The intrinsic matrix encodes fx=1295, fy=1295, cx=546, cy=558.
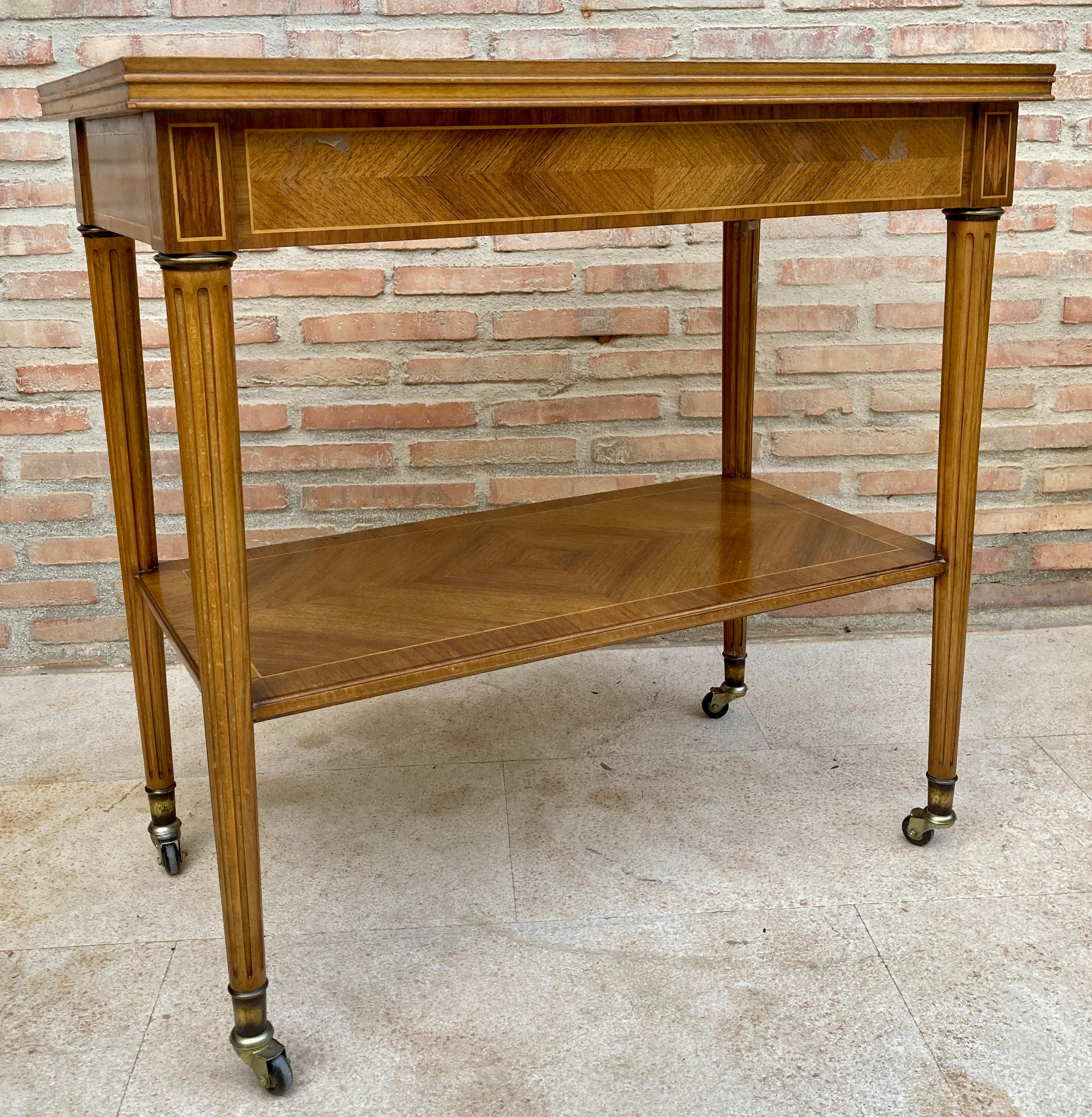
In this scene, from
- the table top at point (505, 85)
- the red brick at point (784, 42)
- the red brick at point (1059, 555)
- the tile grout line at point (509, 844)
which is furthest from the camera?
the red brick at point (1059, 555)

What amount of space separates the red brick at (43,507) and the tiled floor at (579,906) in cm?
32

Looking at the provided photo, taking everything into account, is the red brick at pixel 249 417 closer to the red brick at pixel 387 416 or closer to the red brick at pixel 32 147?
the red brick at pixel 387 416

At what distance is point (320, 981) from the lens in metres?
1.57

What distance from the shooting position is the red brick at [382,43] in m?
2.22

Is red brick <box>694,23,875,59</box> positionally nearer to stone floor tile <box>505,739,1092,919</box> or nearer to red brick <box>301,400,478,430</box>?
red brick <box>301,400,478,430</box>

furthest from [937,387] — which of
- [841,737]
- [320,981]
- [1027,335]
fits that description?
[320,981]

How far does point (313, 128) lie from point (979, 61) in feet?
5.30

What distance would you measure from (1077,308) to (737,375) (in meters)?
0.83

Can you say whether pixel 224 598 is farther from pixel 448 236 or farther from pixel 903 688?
pixel 903 688

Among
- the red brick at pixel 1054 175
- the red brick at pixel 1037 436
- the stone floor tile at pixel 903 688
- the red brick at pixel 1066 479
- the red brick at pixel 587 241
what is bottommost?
the stone floor tile at pixel 903 688

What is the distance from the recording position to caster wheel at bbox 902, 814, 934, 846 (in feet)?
6.08

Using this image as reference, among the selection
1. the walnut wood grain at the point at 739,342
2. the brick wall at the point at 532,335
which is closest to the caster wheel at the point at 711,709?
the walnut wood grain at the point at 739,342

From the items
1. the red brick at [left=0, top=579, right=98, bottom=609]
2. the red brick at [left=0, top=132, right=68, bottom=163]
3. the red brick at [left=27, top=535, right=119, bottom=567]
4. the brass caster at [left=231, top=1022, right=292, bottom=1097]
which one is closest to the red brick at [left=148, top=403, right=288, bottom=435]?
the red brick at [left=27, top=535, right=119, bottom=567]

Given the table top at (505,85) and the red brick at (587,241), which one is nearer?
the table top at (505,85)
